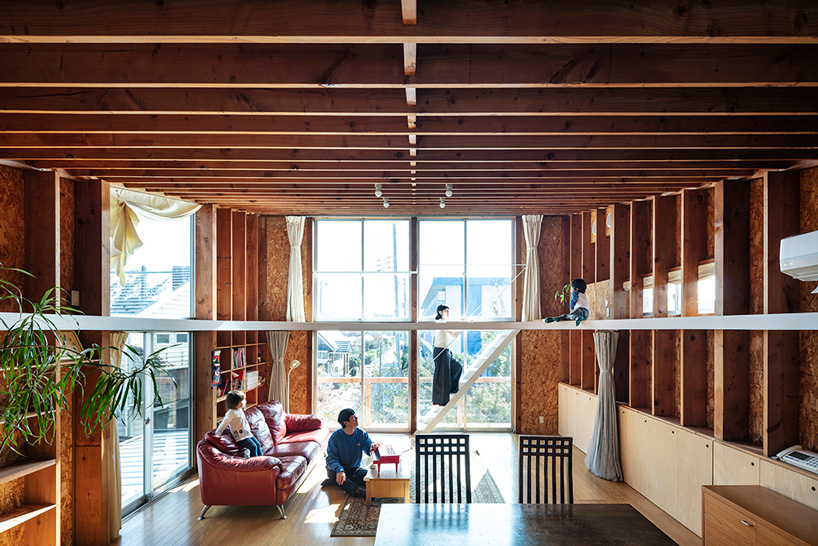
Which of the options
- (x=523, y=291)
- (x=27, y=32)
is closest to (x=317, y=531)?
(x=27, y=32)

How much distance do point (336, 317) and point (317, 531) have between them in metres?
4.84

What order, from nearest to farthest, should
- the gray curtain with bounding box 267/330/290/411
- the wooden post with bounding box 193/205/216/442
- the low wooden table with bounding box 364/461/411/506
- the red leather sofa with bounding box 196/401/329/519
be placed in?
the red leather sofa with bounding box 196/401/329/519, the low wooden table with bounding box 364/461/411/506, the wooden post with bounding box 193/205/216/442, the gray curtain with bounding box 267/330/290/411

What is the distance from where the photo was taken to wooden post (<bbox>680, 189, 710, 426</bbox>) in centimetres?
608

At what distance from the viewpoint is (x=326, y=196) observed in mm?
6664

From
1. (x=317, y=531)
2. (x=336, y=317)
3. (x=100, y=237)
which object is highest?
(x=100, y=237)

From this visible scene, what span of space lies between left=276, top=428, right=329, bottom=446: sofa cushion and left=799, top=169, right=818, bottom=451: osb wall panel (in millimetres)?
5835

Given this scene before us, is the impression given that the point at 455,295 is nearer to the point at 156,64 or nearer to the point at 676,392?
the point at 676,392

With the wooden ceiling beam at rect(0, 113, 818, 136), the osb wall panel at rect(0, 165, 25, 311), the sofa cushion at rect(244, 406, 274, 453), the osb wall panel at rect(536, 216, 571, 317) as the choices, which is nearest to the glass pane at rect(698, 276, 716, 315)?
the wooden ceiling beam at rect(0, 113, 818, 136)

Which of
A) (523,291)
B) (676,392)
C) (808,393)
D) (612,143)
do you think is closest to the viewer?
(612,143)

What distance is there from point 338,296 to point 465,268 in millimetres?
2324

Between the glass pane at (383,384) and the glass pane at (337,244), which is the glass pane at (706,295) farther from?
the glass pane at (337,244)

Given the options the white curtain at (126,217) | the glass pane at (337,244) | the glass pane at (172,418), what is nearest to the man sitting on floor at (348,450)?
the glass pane at (172,418)

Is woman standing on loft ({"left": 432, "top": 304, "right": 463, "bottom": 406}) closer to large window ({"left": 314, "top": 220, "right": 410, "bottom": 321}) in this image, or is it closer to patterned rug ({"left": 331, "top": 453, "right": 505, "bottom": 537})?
large window ({"left": 314, "top": 220, "right": 410, "bottom": 321})

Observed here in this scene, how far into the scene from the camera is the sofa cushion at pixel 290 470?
6.04m
